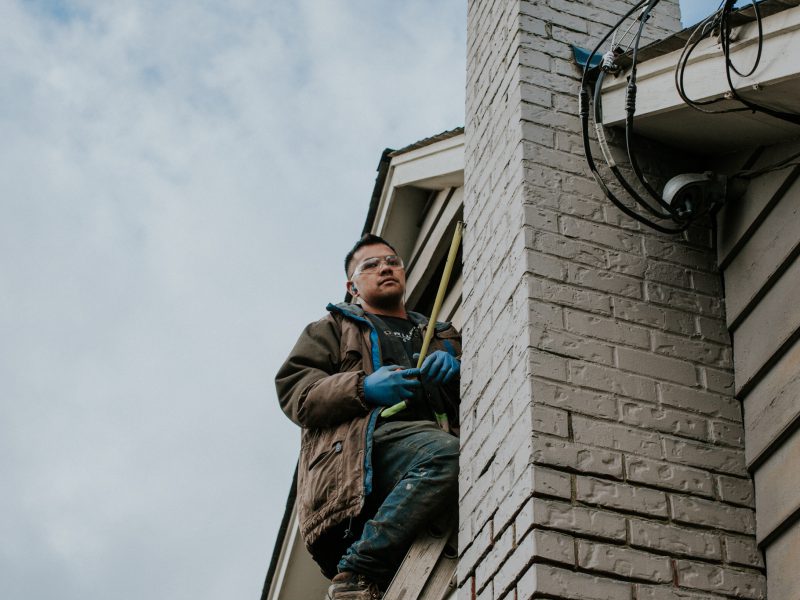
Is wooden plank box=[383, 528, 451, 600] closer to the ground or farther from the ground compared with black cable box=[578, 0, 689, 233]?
closer to the ground

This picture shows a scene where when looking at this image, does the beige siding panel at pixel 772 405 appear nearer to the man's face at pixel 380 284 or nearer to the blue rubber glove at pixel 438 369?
the blue rubber glove at pixel 438 369

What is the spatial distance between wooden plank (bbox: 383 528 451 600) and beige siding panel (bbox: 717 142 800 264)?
4.31 ft

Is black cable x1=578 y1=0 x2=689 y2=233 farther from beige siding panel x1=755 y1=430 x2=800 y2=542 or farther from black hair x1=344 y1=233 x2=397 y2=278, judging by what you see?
black hair x1=344 y1=233 x2=397 y2=278

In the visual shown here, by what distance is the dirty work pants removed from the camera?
3896 millimetres

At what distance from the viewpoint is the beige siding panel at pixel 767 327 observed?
334cm

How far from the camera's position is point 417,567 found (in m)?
3.88

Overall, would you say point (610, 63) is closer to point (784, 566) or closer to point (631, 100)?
point (631, 100)

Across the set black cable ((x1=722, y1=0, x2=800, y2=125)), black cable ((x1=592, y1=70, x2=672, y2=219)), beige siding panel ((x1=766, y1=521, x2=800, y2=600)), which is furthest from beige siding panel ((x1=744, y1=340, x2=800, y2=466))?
black cable ((x1=722, y1=0, x2=800, y2=125))

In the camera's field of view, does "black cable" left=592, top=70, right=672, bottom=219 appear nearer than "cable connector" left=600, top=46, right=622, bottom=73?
→ Yes

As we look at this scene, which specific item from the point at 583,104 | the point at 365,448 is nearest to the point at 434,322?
the point at 365,448

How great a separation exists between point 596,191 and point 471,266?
1.76 ft

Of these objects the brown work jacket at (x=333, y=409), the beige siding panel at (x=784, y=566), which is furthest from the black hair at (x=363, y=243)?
the beige siding panel at (x=784, y=566)

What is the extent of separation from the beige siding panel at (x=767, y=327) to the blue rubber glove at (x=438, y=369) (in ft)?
3.40

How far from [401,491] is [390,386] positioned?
420 millimetres
